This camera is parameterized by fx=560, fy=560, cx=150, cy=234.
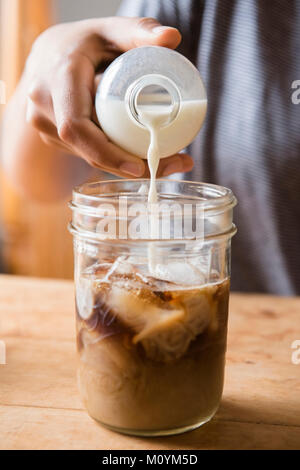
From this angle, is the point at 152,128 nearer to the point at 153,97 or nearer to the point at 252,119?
the point at 153,97

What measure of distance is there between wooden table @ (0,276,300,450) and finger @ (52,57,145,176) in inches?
11.7

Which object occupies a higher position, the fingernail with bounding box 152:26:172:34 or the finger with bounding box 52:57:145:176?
the fingernail with bounding box 152:26:172:34

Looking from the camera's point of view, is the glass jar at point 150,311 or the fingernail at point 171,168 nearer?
the glass jar at point 150,311

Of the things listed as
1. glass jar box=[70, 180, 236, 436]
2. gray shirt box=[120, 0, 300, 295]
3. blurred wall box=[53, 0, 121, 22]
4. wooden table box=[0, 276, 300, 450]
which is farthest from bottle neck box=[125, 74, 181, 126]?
blurred wall box=[53, 0, 121, 22]

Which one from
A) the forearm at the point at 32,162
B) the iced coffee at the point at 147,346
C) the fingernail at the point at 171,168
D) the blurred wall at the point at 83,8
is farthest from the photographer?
the blurred wall at the point at 83,8

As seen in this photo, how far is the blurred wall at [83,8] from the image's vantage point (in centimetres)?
217

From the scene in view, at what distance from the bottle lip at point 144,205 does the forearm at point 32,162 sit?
433mm

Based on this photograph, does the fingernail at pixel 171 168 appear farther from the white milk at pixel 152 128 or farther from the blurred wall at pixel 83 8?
the blurred wall at pixel 83 8

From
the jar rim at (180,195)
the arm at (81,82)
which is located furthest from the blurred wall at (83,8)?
the jar rim at (180,195)

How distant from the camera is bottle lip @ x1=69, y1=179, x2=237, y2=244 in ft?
1.96

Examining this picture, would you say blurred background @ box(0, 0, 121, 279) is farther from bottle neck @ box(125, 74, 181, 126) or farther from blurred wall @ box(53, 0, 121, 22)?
bottle neck @ box(125, 74, 181, 126)

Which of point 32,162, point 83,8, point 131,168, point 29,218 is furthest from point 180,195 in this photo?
point 29,218

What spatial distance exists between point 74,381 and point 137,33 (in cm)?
47
